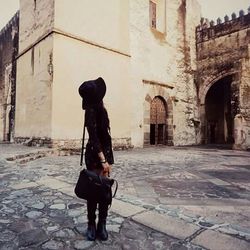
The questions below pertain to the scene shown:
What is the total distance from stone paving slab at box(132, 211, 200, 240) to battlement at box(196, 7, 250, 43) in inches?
480

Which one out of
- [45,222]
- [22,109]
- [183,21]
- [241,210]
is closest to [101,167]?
[45,222]

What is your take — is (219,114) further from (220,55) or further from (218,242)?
(218,242)

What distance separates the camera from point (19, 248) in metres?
1.89

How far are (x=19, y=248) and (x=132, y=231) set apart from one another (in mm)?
896

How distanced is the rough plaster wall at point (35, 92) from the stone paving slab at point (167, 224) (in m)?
6.50

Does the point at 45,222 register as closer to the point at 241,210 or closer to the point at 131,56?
the point at 241,210

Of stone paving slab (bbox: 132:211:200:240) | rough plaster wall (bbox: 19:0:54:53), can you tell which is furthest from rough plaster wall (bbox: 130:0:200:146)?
stone paving slab (bbox: 132:211:200:240)

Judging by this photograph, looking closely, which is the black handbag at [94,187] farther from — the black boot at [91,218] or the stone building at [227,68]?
the stone building at [227,68]

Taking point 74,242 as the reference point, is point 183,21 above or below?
above

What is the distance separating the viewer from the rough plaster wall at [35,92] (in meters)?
8.69

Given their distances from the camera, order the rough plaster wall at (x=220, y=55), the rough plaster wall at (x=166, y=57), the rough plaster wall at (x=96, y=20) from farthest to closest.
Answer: the rough plaster wall at (x=220, y=55)
the rough plaster wall at (x=166, y=57)
the rough plaster wall at (x=96, y=20)

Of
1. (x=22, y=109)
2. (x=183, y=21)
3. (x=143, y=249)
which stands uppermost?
(x=183, y=21)

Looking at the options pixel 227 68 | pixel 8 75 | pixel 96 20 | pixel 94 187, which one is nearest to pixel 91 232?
pixel 94 187

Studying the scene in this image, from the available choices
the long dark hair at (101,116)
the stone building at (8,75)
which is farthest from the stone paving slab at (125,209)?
the stone building at (8,75)
